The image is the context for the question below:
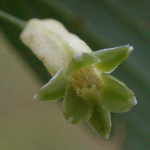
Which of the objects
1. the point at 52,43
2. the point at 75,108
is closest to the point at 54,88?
the point at 75,108

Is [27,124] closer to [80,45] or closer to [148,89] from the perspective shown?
[148,89]

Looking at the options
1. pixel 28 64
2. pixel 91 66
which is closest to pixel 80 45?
pixel 91 66

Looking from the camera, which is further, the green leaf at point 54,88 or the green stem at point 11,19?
the green stem at point 11,19

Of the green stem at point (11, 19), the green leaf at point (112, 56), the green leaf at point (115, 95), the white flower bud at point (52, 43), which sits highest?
the green leaf at point (112, 56)

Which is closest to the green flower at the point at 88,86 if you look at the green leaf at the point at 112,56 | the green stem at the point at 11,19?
the green leaf at the point at 112,56

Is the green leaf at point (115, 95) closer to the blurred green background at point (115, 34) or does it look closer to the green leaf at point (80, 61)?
the green leaf at point (80, 61)

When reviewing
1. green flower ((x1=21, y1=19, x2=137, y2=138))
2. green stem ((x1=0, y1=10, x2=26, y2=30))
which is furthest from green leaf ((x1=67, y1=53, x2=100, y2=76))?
green stem ((x1=0, y1=10, x2=26, y2=30))

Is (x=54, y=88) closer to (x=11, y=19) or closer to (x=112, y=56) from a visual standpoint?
(x=112, y=56)
